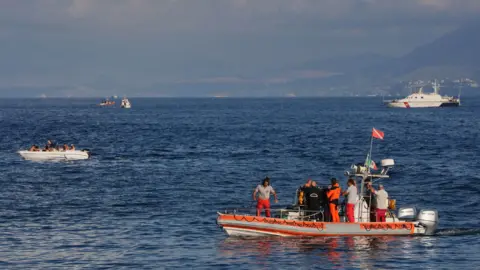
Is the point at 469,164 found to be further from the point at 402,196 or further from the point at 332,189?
the point at 332,189

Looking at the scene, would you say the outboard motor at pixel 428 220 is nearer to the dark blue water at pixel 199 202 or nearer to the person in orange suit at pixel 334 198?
the dark blue water at pixel 199 202

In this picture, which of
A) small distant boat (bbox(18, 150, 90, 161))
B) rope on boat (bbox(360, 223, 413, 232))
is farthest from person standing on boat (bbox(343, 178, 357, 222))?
small distant boat (bbox(18, 150, 90, 161))

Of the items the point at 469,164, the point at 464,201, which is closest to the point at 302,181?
the point at 464,201

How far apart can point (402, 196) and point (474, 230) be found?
12.1 m

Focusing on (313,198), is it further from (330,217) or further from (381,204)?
(381,204)

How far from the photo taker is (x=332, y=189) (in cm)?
3497

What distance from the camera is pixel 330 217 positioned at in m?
35.9

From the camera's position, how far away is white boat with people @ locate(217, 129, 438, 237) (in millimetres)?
35438

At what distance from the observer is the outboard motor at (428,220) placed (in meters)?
36.7

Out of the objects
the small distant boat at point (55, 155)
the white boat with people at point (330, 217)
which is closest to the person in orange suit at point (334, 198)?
the white boat with people at point (330, 217)

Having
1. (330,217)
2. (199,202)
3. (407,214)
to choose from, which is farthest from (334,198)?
(199,202)

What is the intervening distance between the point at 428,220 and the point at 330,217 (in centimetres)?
429

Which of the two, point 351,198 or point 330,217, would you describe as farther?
point 330,217

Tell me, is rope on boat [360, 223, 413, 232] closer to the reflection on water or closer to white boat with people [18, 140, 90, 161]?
the reflection on water
